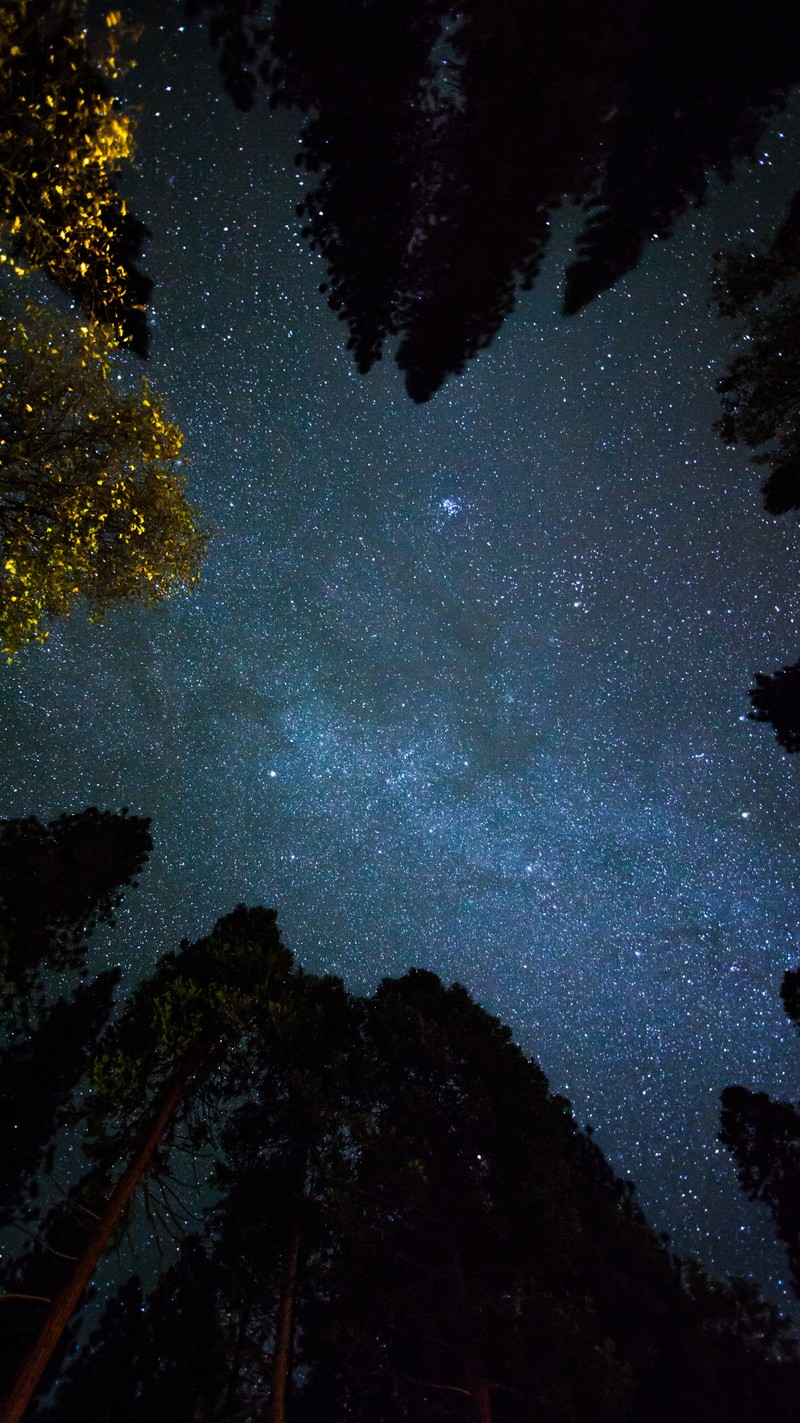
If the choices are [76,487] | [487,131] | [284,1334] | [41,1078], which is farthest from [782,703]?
[41,1078]

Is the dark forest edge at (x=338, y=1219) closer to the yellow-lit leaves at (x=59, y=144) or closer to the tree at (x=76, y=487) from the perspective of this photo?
the tree at (x=76, y=487)

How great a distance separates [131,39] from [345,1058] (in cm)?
1785

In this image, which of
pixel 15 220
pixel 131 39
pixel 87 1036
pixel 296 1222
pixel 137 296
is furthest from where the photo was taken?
pixel 87 1036

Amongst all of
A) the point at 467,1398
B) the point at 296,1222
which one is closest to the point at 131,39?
the point at 296,1222

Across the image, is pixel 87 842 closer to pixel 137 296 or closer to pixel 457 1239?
pixel 137 296

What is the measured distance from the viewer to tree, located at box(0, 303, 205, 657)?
7.57 metres

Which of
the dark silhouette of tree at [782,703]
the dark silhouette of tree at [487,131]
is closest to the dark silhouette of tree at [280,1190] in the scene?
the dark silhouette of tree at [782,703]

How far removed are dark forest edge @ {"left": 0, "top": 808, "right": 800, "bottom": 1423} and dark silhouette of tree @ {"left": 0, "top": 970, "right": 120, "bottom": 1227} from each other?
218 mm

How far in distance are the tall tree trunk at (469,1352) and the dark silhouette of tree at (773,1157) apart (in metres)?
6.85

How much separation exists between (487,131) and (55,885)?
1284 centimetres

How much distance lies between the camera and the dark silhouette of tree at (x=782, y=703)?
1071 centimetres

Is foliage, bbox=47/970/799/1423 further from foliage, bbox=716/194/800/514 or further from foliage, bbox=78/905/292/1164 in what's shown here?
foliage, bbox=716/194/800/514

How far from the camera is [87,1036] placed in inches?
706

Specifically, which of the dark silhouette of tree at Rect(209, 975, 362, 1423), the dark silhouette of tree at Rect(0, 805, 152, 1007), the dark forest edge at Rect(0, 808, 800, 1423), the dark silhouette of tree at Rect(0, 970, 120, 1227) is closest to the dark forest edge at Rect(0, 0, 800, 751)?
the dark silhouette of tree at Rect(0, 805, 152, 1007)
